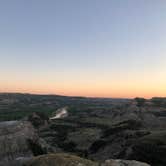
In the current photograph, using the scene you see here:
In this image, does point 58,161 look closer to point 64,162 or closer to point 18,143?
point 64,162

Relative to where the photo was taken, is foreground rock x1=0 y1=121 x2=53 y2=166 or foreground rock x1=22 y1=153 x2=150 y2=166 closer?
foreground rock x1=22 y1=153 x2=150 y2=166

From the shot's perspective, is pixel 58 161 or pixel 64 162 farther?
pixel 58 161

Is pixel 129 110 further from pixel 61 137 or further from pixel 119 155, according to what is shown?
pixel 119 155

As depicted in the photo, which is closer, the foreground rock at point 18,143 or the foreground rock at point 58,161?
the foreground rock at point 58,161

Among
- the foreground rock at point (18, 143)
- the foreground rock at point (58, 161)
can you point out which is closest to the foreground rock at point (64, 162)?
the foreground rock at point (58, 161)

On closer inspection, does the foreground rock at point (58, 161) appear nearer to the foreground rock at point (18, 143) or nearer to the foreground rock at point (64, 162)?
the foreground rock at point (64, 162)

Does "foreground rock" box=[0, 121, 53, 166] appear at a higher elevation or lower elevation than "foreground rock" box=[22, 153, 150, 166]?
lower

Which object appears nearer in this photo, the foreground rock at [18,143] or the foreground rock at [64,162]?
the foreground rock at [64,162]

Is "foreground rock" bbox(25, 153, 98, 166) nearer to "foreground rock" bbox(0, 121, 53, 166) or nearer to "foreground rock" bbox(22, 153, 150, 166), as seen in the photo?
"foreground rock" bbox(22, 153, 150, 166)

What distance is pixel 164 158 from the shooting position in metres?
45.9

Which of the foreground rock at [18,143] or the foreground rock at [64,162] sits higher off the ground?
the foreground rock at [64,162]

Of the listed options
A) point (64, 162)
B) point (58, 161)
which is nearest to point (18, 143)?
point (58, 161)

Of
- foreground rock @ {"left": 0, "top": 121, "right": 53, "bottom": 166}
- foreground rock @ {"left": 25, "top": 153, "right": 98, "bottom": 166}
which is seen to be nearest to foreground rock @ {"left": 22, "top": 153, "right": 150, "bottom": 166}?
foreground rock @ {"left": 25, "top": 153, "right": 98, "bottom": 166}

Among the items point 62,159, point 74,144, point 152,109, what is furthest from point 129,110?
point 62,159
